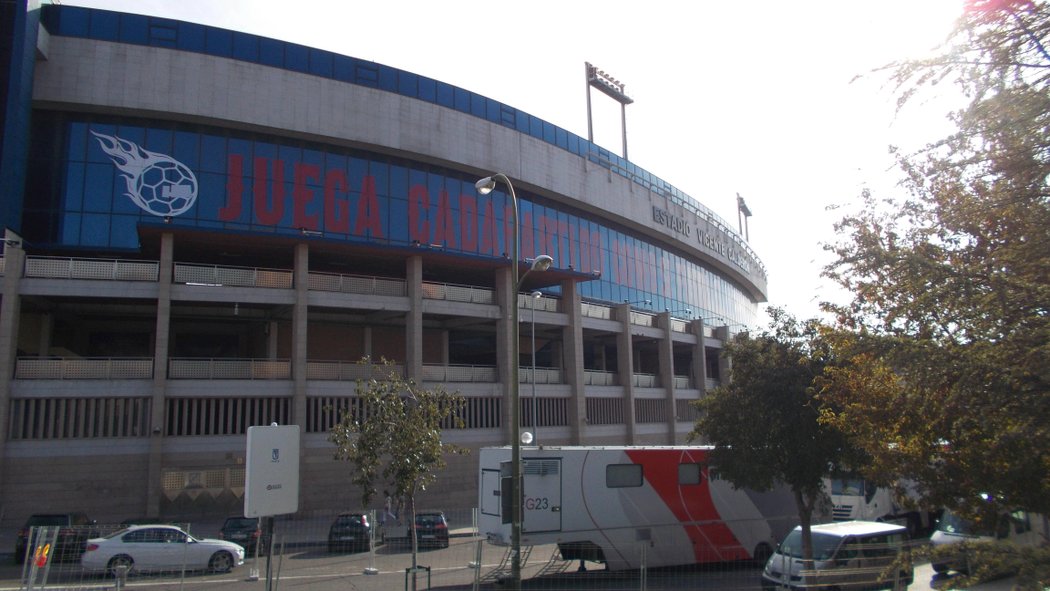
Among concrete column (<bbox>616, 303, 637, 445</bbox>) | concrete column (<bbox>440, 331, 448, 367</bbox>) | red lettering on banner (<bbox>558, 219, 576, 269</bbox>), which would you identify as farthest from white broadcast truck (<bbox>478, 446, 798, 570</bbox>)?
red lettering on banner (<bbox>558, 219, 576, 269</bbox>)

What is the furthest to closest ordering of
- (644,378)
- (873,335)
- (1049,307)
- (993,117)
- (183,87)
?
(644,378) → (183,87) → (873,335) → (1049,307) → (993,117)

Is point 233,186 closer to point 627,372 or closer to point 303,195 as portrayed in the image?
point 303,195

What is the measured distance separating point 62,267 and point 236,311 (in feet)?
22.9

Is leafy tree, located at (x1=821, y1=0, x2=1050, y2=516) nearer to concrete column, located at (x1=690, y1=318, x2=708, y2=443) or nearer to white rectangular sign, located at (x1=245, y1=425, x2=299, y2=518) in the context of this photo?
white rectangular sign, located at (x1=245, y1=425, x2=299, y2=518)

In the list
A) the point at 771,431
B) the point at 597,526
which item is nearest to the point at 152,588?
the point at 597,526

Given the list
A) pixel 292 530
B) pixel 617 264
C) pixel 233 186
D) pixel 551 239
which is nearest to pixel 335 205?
pixel 233 186

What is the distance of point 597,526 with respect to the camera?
18.3 meters

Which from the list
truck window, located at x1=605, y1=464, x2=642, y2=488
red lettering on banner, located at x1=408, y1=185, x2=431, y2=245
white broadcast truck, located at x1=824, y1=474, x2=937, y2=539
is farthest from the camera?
red lettering on banner, located at x1=408, y1=185, x2=431, y2=245

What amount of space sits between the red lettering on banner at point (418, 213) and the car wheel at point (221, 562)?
22.5 metres

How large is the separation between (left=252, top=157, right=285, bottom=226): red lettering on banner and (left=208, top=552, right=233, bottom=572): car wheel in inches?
788

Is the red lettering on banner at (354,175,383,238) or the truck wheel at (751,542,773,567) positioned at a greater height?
the red lettering on banner at (354,175,383,238)

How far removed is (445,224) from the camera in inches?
1614

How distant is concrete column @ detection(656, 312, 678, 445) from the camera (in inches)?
1896

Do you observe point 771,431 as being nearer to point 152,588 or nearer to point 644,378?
point 152,588
